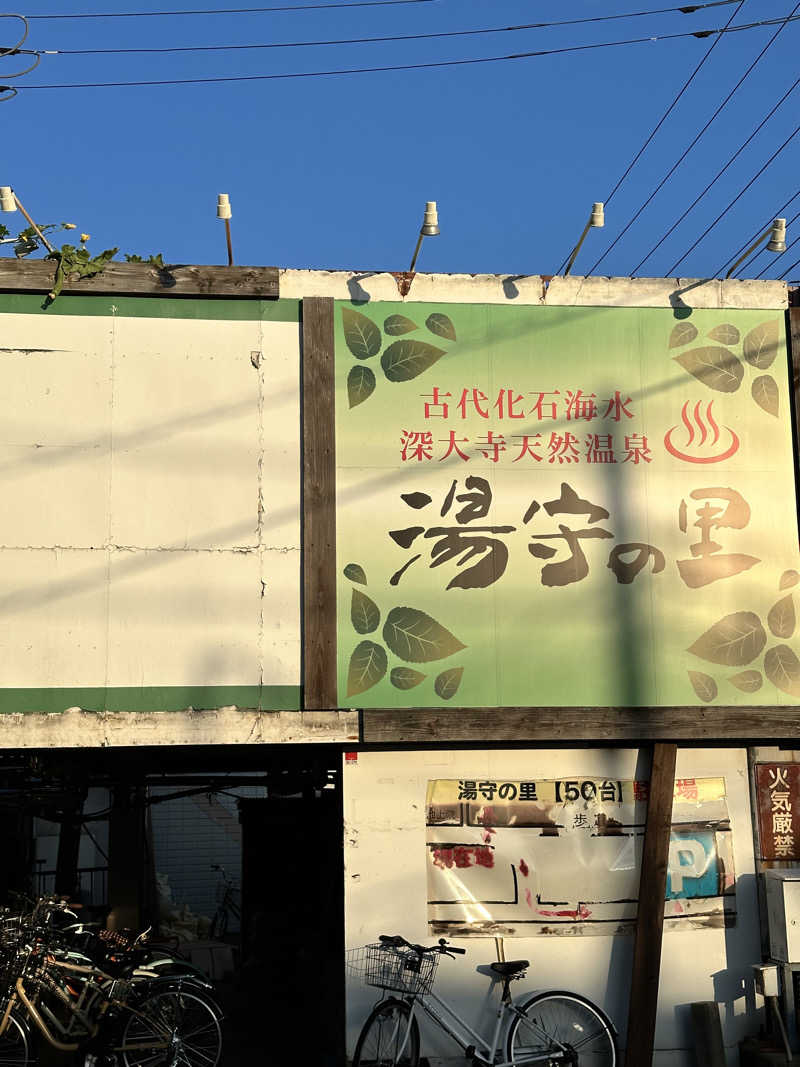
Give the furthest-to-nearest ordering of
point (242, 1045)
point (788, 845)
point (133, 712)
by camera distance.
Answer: point (242, 1045) → point (788, 845) → point (133, 712)

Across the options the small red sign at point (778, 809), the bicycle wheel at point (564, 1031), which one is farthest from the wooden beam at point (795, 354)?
the bicycle wheel at point (564, 1031)

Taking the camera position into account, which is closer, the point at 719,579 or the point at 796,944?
the point at 796,944

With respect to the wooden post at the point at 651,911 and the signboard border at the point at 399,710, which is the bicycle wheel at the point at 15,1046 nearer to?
the signboard border at the point at 399,710

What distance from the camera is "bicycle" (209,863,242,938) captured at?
22689mm

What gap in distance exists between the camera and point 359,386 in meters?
11.0

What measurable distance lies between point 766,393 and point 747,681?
2.83 m

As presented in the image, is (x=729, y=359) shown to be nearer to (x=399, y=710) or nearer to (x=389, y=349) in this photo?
(x=389, y=349)

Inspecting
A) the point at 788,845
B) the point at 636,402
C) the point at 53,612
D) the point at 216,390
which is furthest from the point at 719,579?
the point at 53,612

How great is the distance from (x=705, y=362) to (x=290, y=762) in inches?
280

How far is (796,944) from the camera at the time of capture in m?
10.3

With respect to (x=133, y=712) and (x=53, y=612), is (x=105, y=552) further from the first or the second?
(x=133, y=712)

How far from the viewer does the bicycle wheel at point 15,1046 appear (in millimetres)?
9836

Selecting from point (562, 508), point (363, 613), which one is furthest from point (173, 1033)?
point (562, 508)

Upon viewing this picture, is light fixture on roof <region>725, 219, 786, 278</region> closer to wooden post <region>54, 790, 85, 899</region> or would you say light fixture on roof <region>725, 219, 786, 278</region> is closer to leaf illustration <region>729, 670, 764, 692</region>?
leaf illustration <region>729, 670, 764, 692</region>
